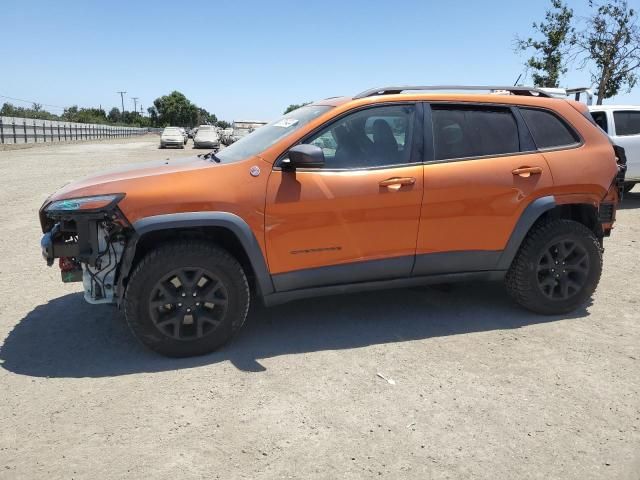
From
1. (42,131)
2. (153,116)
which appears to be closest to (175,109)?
(153,116)

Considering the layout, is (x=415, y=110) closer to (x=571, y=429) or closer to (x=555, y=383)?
(x=555, y=383)

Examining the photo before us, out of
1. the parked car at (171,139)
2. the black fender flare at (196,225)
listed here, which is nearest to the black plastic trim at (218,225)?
the black fender flare at (196,225)

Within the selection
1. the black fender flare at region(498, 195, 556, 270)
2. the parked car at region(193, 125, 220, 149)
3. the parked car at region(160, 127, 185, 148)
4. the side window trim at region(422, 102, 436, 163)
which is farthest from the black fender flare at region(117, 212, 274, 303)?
the parked car at region(193, 125, 220, 149)

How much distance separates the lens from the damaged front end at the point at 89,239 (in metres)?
3.30

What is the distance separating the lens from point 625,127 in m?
10.2

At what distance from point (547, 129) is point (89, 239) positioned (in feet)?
11.8

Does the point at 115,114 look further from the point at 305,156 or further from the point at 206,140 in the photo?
the point at 305,156

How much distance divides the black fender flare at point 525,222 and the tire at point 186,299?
2.08 metres

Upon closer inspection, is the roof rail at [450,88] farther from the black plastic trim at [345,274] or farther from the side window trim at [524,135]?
the black plastic trim at [345,274]

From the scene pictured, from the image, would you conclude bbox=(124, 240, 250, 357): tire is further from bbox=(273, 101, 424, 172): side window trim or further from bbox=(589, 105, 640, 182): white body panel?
bbox=(589, 105, 640, 182): white body panel

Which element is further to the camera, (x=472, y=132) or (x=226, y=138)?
(x=226, y=138)

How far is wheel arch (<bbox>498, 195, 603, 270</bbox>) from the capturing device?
405 cm

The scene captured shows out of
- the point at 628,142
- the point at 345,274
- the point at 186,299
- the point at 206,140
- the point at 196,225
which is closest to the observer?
the point at 196,225

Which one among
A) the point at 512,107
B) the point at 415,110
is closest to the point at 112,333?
the point at 415,110
